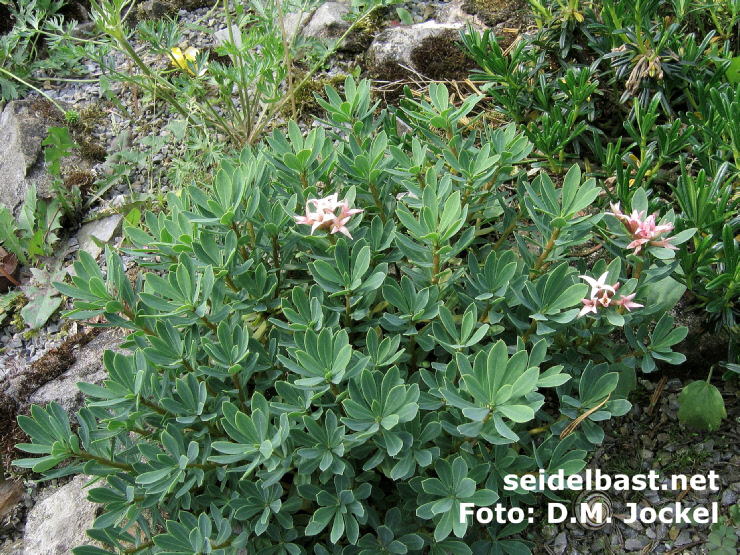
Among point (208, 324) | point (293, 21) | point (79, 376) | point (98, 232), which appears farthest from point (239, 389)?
point (293, 21)

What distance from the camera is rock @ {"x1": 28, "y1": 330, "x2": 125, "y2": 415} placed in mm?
2812

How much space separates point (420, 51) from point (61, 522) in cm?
317

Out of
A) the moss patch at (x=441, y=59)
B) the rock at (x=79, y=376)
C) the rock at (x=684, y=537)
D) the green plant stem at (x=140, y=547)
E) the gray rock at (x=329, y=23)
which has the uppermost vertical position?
the gray rock at (x=329, y=23)

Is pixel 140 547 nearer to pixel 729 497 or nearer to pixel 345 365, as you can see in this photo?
pixel 345 365

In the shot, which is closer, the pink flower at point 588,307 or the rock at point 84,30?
the pink flower at point 588,307

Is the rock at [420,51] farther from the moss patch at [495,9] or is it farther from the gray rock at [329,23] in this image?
the gray rock at [329,23]

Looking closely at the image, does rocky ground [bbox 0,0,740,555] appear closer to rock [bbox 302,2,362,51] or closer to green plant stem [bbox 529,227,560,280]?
rock [bbox 302,2,362,51]

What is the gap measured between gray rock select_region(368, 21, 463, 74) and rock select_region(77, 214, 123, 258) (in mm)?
1912

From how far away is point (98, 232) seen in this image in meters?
3.71

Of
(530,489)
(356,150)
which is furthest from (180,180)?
(530,489)

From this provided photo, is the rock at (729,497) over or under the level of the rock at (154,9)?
under

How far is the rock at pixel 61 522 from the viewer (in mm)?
2275

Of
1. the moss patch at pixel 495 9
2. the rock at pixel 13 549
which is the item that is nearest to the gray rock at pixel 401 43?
the moss patch at pixel 495 9

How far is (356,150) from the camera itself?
223cm
